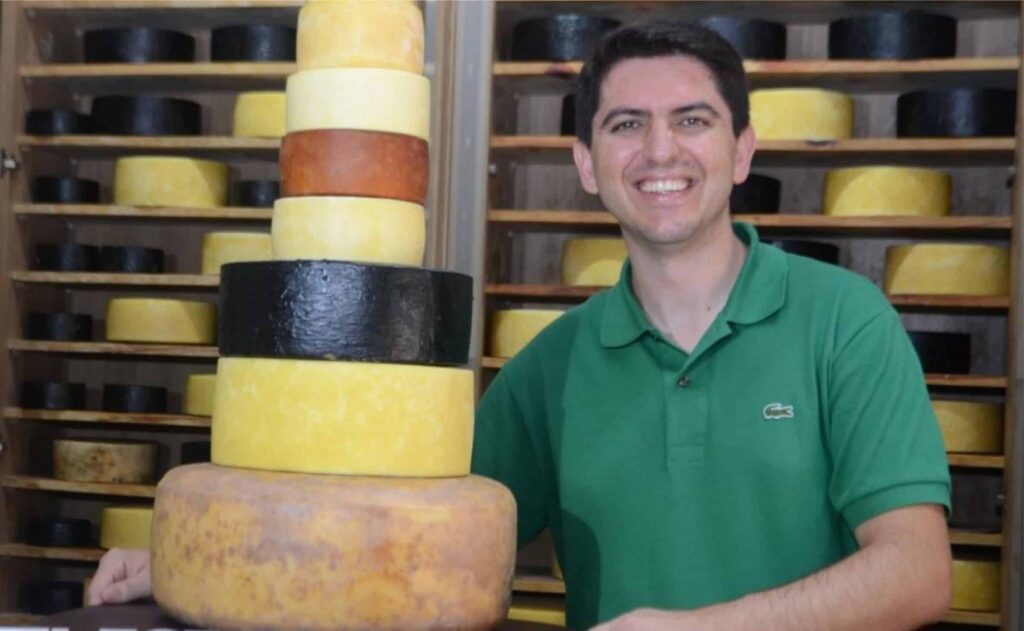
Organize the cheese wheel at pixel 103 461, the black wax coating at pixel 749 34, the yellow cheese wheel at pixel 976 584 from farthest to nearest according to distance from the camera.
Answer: the cheese wheel at pixel 103 461
the black wax coating at pixel 749 34
the yellow cheese wheel at pixel 976 584

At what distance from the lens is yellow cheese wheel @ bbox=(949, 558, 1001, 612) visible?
10.9ft

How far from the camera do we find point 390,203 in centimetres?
149

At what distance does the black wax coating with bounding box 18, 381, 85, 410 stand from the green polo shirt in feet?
7.41

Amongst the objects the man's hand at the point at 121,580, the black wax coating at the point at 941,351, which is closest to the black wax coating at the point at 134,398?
the black wax coating at the point at 941,351

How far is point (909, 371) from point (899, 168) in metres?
1.76

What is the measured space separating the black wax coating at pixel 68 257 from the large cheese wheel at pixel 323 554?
8.58 feet

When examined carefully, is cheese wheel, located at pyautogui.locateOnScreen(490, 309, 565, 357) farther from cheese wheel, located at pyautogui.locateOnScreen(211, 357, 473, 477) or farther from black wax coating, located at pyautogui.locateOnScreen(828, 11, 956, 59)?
cheese wheel, located at pyautogui.locateOnScreen(211, 357, 473, 477)

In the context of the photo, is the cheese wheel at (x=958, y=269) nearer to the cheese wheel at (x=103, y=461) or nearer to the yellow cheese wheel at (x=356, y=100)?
the cheese wheel at (x=103, y=461)

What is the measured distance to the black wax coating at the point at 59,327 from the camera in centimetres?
384

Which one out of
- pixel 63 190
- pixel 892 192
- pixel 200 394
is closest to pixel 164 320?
pixel 200 394

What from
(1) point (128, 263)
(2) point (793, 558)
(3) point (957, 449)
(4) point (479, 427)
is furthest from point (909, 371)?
(1) point (128, 263)

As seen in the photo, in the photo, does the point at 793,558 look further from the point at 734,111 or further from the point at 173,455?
the point at 173,455

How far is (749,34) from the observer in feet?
11.3

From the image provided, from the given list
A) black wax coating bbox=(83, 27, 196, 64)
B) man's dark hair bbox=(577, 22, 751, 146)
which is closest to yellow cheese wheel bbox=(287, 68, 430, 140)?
man's dark hair bbox=(577, 22, 751, 146)
